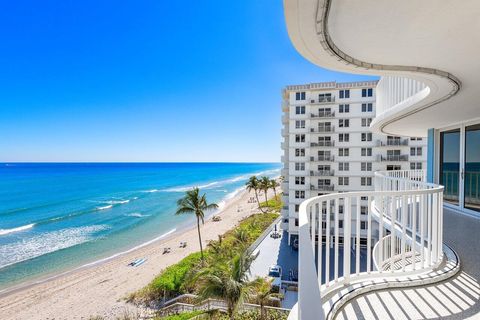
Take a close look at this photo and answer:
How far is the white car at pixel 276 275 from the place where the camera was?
13849mm

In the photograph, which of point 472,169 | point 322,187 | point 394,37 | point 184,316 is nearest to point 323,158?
point 322,187

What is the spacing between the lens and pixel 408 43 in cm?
251

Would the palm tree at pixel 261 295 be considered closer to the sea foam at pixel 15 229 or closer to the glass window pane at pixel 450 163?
the glass window pane at pixel 450 163

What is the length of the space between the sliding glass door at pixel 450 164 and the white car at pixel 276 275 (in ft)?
30.9

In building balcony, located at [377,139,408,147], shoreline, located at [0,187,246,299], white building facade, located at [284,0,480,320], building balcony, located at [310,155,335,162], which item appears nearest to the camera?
white building facade, located at [284,0,480,320]

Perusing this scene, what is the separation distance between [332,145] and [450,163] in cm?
1768

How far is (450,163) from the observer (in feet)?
24.5

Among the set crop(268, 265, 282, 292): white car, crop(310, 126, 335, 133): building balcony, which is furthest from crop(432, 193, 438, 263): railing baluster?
crop(310, 126, 335, 133): building balcony

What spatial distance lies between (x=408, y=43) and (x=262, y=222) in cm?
2822

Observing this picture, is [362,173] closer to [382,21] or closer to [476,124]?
[476,124]

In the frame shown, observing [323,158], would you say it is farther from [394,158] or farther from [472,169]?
[472,169]

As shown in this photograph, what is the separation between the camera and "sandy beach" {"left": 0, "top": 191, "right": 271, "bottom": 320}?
13.3 metres

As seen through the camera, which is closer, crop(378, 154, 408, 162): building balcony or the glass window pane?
the glass window pane

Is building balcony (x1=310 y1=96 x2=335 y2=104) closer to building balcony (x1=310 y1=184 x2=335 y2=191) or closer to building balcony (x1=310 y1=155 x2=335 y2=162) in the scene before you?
building balcony (x1=310 y1=155 x2=335 y2=162)
